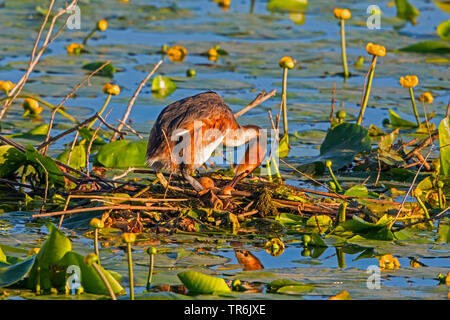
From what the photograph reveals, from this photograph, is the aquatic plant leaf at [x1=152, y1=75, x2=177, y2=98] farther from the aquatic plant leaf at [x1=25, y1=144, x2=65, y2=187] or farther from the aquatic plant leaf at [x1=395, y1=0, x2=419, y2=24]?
the aquatic plant leaf at [x1=395, y1=0, x2=419, y2=24]

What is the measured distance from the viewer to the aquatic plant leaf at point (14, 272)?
12.1ft

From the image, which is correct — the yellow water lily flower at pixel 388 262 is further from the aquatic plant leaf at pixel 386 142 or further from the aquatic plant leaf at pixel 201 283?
the aquatic plant leaf at pixel 386 142

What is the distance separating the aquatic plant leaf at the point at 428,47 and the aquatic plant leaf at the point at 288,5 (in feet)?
11.1

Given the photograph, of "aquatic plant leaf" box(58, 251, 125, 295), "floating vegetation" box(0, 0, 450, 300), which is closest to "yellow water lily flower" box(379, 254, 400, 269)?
"floating vegetation" box(0, 0, 450, 300)

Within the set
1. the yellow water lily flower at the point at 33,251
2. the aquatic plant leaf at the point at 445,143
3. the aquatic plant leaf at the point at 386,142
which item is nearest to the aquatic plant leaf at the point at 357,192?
the aquatic plant leaf at the point at 445,143

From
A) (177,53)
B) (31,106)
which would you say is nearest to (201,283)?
(31,106)

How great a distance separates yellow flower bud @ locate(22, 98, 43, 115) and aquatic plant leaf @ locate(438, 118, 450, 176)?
13.4 feet

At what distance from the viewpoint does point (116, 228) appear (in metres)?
4.88

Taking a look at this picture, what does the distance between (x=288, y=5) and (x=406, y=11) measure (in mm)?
2102

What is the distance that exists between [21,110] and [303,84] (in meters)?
3.28

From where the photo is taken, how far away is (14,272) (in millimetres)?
3762
